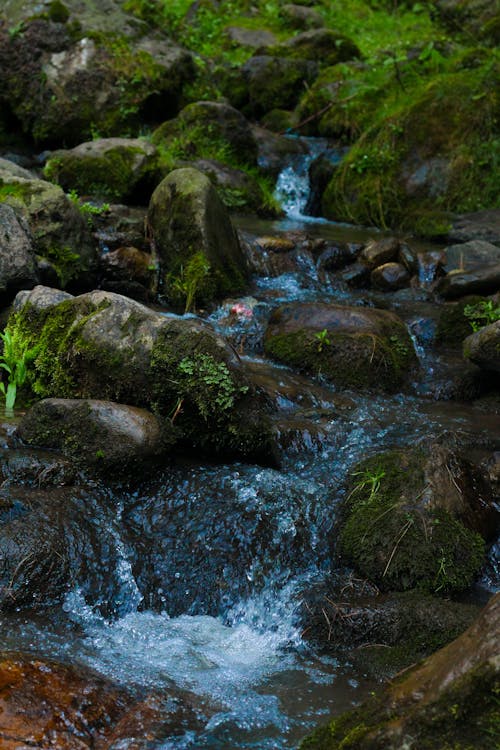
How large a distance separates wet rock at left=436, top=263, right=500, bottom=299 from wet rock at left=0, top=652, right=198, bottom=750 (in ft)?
20.3

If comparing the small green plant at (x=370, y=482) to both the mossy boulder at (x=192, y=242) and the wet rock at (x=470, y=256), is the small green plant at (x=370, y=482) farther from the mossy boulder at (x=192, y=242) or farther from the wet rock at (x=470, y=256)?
the wet rock at (x=470, y=256)

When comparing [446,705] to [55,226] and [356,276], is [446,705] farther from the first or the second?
[356,276]

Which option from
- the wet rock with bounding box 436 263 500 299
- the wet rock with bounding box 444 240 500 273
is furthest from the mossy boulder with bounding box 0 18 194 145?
the wet rock with bounding box 436 263 500 299

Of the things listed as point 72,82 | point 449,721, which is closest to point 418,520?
point 449,721

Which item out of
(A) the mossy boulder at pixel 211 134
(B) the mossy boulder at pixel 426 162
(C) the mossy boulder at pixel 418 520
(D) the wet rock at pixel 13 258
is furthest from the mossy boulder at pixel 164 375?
(A) the mossy boulder at pixel 211 134

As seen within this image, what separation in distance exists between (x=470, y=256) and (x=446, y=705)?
25.0ft

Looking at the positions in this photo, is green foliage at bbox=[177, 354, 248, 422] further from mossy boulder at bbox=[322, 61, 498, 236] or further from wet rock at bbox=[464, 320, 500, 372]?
mossy boulder at bbox=[322, 61, 498, 236]

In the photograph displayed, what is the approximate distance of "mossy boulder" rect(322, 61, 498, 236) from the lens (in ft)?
37.7

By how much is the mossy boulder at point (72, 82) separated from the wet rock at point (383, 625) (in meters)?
11.1

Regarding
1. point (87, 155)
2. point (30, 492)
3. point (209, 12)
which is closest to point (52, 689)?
point (30, 492)

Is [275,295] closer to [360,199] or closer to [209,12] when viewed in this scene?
[360,199]

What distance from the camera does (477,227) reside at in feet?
34.1

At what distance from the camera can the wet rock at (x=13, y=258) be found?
6.37m

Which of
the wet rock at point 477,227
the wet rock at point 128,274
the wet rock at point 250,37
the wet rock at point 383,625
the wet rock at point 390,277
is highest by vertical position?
the wet rock at point 250,37
